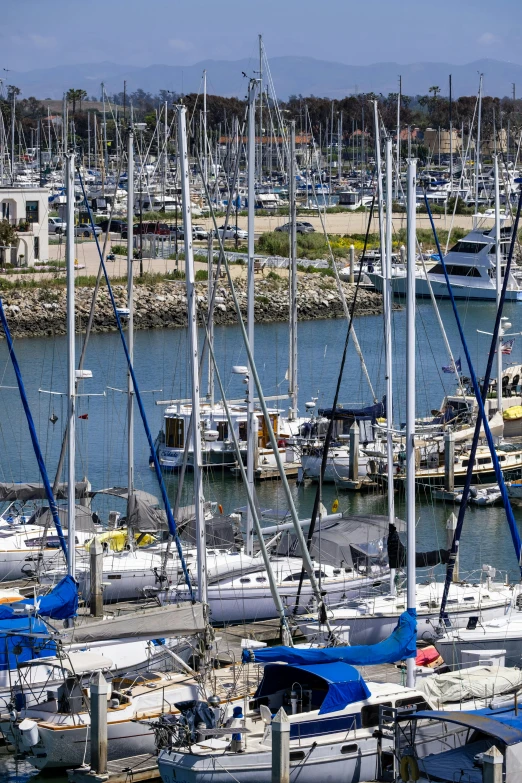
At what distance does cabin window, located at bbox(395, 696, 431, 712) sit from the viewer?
18031 mm

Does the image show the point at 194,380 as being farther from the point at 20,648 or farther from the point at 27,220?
the point at 27,220

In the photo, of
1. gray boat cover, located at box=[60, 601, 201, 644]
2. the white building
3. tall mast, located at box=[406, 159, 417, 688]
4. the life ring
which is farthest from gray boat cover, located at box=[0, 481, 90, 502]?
the white building

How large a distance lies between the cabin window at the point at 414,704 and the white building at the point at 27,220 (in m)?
58.3

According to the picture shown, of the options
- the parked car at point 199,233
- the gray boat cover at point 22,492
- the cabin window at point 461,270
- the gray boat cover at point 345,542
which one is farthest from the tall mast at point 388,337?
the parked car at point 199,233

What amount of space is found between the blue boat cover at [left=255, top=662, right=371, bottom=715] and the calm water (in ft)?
12.3

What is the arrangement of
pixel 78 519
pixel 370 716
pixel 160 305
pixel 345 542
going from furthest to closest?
pixel 160 305
pixel 78 519
pixel 345 542
pixel 370 716

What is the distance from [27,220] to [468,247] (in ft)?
77.2

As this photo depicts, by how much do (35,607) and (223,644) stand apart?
313cm

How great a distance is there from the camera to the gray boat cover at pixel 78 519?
29.0 meters

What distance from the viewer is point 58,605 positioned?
2155cm

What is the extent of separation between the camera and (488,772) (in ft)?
50.6

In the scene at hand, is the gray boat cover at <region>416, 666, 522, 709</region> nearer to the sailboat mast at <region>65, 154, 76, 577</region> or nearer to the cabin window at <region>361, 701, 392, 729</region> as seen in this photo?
the cabin window at <region>361, 701, 392, 729</region>

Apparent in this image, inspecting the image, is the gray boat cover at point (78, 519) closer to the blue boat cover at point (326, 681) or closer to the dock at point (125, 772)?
the dock at point (125, 772)

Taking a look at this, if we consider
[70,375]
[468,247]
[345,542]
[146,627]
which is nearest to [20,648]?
[146,627]
